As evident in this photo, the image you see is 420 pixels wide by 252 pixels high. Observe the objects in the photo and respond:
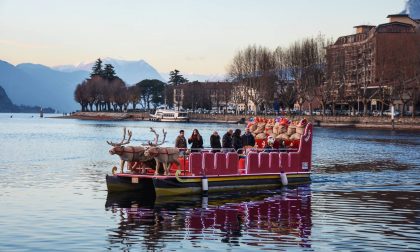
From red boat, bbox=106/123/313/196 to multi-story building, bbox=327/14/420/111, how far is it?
293 ft

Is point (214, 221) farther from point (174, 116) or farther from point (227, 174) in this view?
point (174, 116)

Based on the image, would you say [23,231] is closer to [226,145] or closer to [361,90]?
[226,145]

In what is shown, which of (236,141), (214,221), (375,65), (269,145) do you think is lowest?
(214,221)

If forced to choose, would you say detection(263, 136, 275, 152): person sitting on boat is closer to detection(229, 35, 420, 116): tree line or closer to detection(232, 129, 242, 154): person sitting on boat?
detection(232, 129, 242, 154): person sitting on boat

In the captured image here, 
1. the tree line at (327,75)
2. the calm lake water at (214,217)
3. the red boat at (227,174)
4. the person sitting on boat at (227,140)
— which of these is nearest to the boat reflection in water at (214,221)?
the calm lake water at (214,217)

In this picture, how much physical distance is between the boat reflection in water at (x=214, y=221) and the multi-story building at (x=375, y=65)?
96.7m

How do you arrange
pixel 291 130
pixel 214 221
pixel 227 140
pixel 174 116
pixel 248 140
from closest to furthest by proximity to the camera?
pixel 214 221, pixel 227 140, pixel 248 140, pixel 291 130, pixel 174 116

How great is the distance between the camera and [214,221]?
2550cm

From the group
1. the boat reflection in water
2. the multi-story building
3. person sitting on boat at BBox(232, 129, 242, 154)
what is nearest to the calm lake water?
the boat reflection in water

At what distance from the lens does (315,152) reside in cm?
6656

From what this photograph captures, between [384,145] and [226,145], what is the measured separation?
4546 centimetres

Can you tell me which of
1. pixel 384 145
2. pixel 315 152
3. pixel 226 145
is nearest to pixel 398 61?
pixel 384 145

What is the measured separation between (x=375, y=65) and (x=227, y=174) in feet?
391

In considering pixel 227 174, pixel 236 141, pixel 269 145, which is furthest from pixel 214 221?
pixel 269 145
